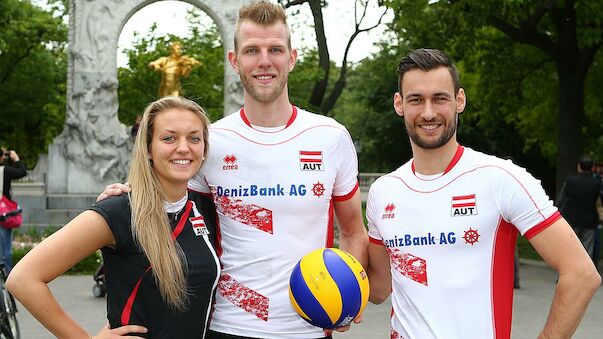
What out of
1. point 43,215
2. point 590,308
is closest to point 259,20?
point 590,308

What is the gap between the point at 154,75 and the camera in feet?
110

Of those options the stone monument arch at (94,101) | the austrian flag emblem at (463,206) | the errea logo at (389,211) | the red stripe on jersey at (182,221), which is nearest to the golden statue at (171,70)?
the stone monument arch at (94,101)

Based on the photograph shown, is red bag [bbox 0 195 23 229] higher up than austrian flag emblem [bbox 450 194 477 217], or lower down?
lower down

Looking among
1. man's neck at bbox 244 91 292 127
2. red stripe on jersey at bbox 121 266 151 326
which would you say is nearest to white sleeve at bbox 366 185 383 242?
man's neck at bbox 244 91 292 127

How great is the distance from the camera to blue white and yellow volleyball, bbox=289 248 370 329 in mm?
3611

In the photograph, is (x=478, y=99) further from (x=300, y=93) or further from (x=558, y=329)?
(x=558, y=329)

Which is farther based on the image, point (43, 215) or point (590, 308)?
point (43, 215)

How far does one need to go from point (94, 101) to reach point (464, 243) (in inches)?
781

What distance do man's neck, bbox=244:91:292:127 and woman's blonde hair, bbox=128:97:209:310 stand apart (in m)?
0.51

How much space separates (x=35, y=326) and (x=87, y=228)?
7024 mm

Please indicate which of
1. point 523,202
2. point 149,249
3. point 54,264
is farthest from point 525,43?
point 54,264

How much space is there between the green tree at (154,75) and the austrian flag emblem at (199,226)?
2818cm

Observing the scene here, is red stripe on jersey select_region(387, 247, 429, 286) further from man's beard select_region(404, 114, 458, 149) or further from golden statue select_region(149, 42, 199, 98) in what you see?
golden statue select_region(149, 42, 199, 98)

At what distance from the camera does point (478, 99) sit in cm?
2522
